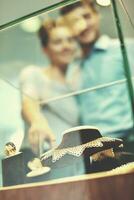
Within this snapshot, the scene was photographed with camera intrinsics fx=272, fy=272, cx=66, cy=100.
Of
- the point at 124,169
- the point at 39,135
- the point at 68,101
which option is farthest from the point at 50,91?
the point at 124,169

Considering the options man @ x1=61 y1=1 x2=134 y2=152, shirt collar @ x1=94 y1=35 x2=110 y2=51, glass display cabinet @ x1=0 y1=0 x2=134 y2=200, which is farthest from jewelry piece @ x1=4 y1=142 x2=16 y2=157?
shirt collar @ x1=94 y1=35 x2=110 y2=51

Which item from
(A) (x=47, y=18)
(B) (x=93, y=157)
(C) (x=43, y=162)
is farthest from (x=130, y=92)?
(A) (x=47, y=18)

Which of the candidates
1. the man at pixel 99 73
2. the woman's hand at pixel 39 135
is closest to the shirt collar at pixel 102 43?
the man at pixel 99 73

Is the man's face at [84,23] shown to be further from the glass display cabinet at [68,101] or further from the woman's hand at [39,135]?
the woman's hand at [39,135]

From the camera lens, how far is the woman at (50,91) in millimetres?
770

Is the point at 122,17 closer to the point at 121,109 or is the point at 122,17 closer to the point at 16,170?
the point at 121,109

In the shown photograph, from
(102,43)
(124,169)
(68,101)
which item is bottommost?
(124,169)

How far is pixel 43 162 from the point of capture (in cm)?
71

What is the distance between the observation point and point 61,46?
880 millimetres

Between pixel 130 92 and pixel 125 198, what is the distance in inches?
9.0

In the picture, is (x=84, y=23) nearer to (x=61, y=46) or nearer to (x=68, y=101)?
(x=61, y=46)

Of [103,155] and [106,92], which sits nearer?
[103,155]

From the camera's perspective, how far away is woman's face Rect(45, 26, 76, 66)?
0.87m

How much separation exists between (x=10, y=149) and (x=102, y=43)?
401mm
